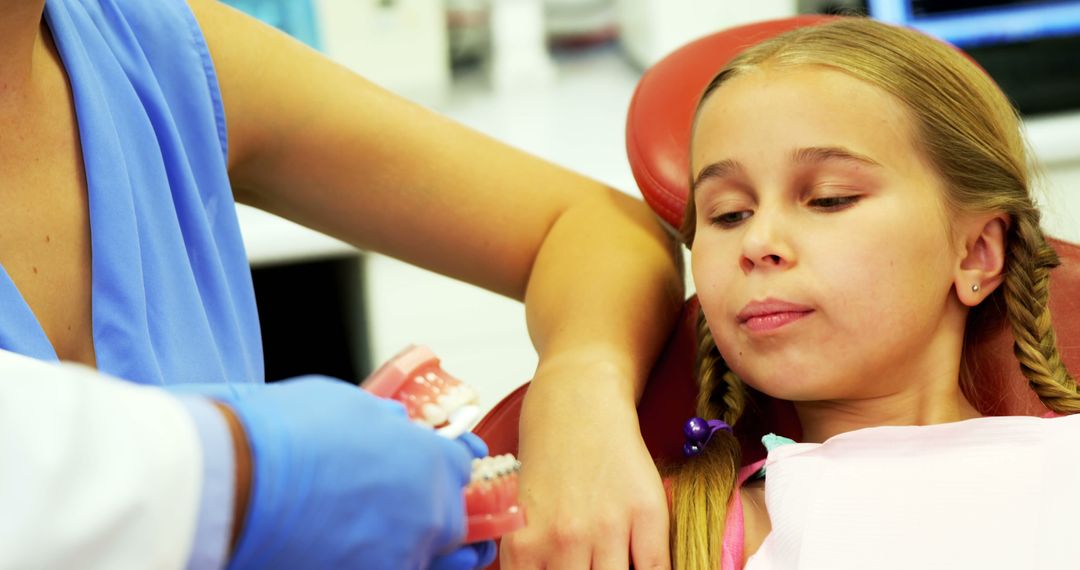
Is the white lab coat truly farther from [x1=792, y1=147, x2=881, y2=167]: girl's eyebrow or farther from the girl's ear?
the girl's ear

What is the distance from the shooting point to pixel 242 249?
1.02 m

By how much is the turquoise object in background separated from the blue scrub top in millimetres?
1209

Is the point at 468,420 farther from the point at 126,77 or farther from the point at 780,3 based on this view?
the point at 780,3

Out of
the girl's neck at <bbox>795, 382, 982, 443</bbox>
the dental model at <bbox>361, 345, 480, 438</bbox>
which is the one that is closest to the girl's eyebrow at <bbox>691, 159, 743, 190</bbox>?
the girl's neck at <bbox>795, 382, 982, 443</bbox>

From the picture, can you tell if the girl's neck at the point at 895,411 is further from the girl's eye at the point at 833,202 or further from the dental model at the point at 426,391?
the dental model at the point at 426,391

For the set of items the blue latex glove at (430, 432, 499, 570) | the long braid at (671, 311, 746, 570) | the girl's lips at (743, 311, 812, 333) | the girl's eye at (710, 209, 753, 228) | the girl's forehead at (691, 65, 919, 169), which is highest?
the girl's forehead at (691, 65, 919, 169)

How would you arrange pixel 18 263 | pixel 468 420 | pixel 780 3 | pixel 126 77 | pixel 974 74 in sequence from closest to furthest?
pixel 468 420 → pixel 18 263 → pixel 126 77 → pixel 974 74 → pixel 780 3

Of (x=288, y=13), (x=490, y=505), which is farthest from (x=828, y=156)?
(x=288, y=13)

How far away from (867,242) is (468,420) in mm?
392

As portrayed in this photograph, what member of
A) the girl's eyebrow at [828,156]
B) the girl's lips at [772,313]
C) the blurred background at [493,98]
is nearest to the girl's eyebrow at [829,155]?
the girl's eyebrow at [828,156]

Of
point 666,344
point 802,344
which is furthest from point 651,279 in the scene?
point 802,344

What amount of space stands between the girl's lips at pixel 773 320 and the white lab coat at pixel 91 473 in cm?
53

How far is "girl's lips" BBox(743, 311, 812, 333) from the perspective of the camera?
38.0 inches

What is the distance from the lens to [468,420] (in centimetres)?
74
